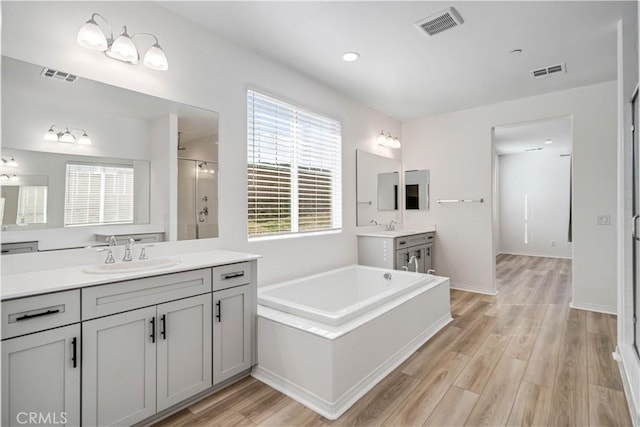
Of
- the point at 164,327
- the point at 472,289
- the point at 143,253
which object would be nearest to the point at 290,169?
the point at 143,253

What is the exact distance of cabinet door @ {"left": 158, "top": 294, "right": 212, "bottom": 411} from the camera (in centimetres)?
Answer: 179

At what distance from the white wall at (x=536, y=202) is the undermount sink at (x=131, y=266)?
25.8 feet

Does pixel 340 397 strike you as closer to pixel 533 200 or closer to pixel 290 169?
pixel 290 169

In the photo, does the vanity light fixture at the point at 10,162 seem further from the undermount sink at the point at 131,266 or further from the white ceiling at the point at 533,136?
the white ceiling at the point at 533,136

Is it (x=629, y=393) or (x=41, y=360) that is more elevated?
(x=41, y=360)

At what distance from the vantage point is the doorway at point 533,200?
278 inches

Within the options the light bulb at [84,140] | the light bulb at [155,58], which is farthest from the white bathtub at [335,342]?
the light bulb at [155,58]

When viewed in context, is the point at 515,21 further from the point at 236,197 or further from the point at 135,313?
the point at 135,313

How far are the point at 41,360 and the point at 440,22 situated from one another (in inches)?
123

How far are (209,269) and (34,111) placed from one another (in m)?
1.27

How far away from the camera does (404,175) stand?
516cm

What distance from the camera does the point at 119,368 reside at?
5.34ft

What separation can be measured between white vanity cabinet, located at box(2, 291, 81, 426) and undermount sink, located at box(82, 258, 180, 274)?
29 centimetres

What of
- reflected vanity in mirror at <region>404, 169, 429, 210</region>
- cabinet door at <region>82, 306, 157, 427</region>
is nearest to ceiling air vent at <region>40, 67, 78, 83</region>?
cabinet door at <region>82, 306, 157, 427</region>
